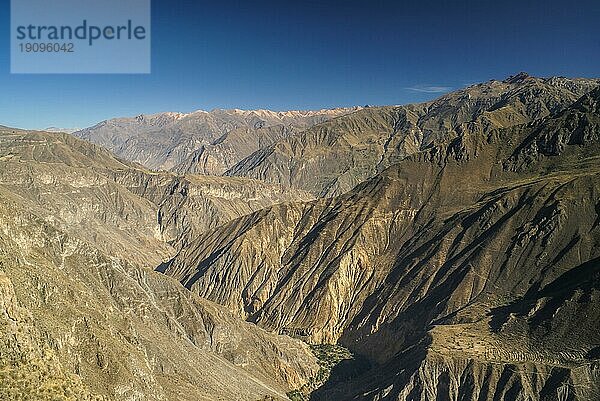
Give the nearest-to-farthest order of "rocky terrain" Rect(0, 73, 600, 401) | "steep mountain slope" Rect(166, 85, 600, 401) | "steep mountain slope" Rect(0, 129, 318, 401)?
"steep mountain slope" Rect(0, 129, 318, 401)
"rocky terrain" Rect(0, 73, 600, 401)
"steep mountain slope" Rect(166, 85, 600, 401)

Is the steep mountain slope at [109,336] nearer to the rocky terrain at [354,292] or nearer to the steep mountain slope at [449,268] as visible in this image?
the rocky terrain at [354,292]

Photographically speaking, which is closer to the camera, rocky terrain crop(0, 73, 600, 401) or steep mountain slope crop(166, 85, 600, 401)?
rocky terrain crop(0, 73, 600, 401)

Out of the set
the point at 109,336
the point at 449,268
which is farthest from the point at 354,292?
the point at 109,336

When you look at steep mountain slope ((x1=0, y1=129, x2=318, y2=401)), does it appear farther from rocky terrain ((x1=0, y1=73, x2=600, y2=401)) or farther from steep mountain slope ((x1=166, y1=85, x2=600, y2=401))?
steep mountain slope ((x1=166, y1=85, x2=600, y2=401))

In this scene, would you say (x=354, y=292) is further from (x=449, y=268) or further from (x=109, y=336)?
(x=109, y=336)

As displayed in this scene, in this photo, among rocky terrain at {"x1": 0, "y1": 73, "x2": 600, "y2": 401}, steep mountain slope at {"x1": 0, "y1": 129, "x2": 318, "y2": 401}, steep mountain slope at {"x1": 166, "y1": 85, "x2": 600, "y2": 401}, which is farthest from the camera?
steep mountain slope at {"x1": 166, "y1": 85, "x2": 600, "y2": 401}

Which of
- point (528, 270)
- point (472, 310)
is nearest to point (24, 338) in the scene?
point (472, 310)

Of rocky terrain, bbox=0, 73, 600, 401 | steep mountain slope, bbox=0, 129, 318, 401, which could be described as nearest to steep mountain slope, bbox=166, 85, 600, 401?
rocky terrain, bbox=0, 73, 600, 401
